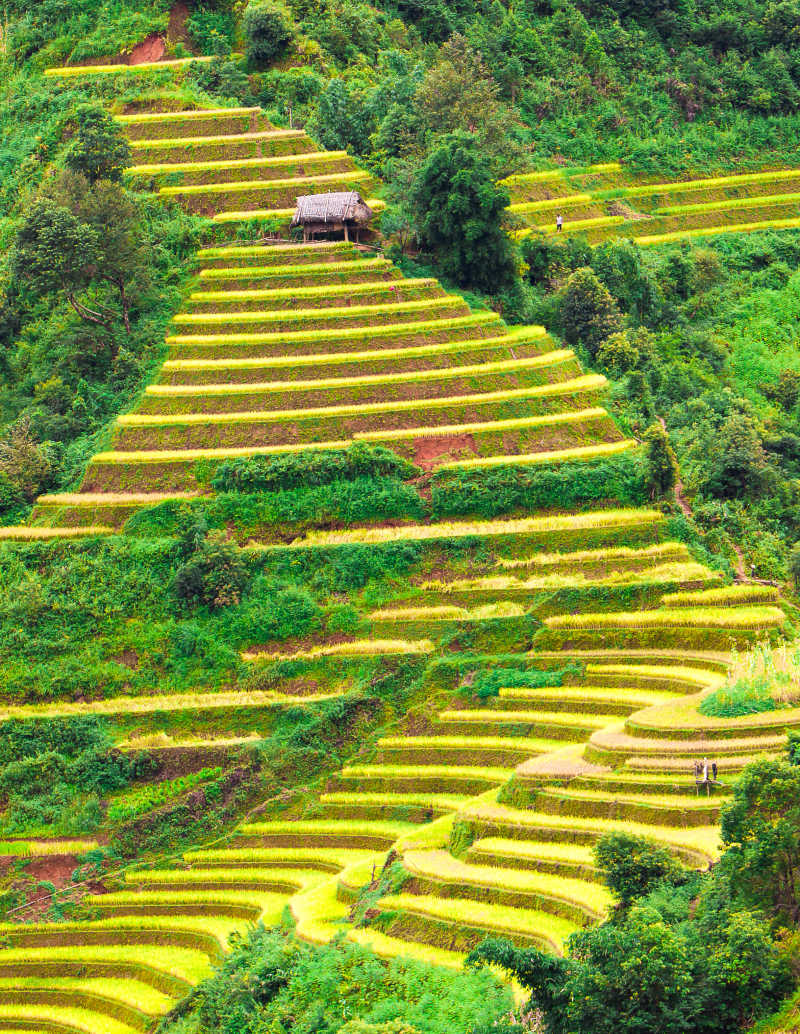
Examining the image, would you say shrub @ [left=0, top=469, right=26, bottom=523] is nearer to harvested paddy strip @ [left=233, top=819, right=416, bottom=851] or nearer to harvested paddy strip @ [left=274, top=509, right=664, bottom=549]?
harvested paddy strip @ [left=274, top=509, right=664, bottom=549]

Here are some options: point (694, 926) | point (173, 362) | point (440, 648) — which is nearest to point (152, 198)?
point (173, 362)

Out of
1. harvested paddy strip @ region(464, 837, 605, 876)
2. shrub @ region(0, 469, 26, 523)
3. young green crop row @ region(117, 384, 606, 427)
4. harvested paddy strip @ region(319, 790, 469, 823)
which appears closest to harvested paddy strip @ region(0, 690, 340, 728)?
harvested paddy strip @ region(319, 790, 469, 823)

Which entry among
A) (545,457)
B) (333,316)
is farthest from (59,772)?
(333,316)

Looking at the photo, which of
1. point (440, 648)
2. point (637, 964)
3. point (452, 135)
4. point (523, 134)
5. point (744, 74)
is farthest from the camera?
point (744, 74)

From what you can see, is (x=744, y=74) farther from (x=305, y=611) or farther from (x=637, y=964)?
(x=637, y=964)

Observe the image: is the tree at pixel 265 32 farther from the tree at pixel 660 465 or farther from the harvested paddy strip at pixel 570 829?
the harvested paddy strip at pixel 570 829

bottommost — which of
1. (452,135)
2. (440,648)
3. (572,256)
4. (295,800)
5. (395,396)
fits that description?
(295,800)

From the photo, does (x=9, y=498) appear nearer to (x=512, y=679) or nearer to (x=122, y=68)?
(x=512, y=679)
